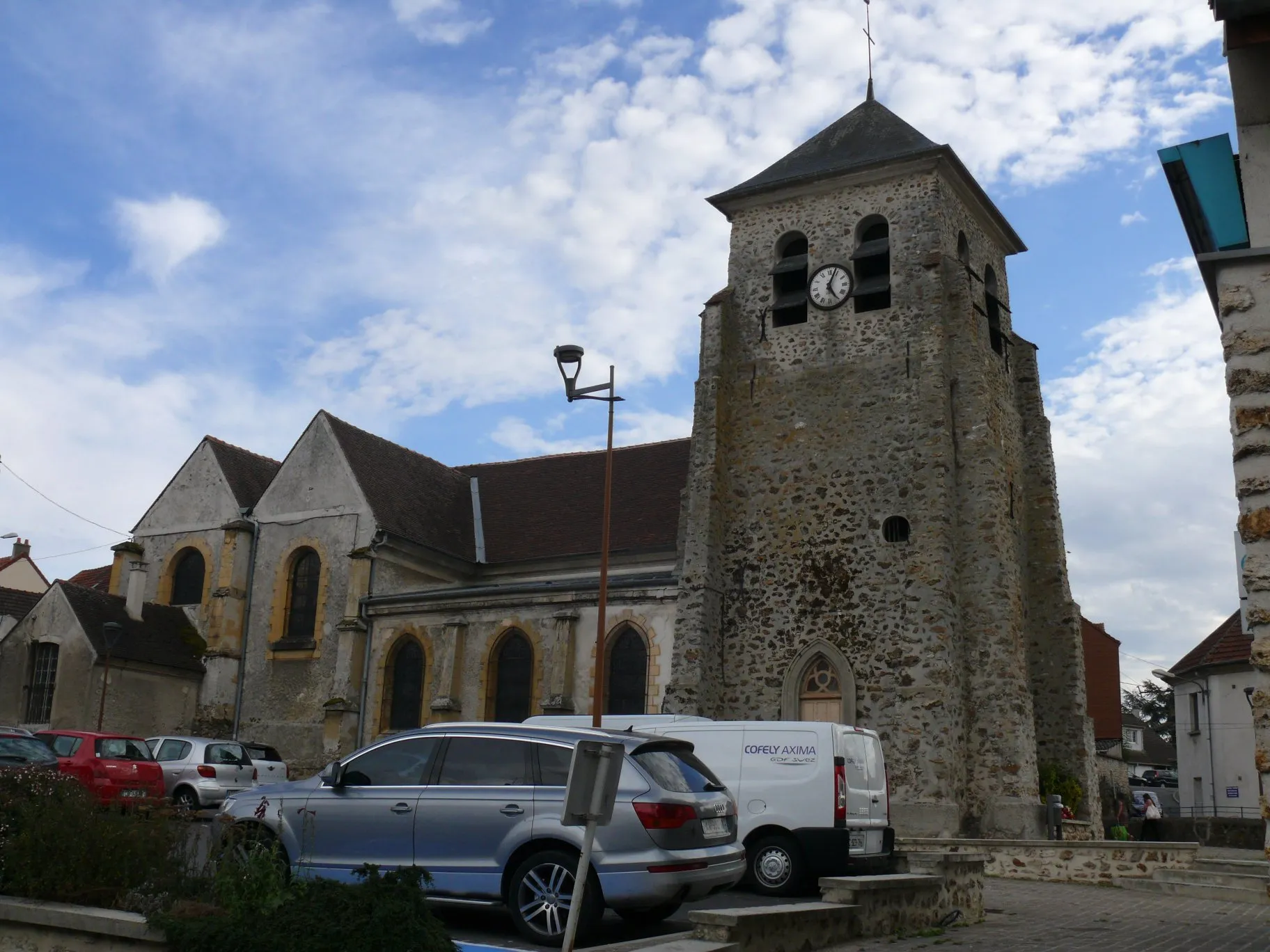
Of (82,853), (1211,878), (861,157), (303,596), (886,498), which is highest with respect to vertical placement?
(861,157)

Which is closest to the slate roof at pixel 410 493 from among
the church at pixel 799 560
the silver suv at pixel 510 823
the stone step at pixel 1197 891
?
the church at pixel 799 560

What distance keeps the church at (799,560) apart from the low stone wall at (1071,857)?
7.71 ft

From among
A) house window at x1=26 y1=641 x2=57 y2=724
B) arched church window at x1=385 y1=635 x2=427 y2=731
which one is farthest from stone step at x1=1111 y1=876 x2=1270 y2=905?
house window at x1=26 y1=641 x2=57 y2=724

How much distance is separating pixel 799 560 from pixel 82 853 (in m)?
16.3

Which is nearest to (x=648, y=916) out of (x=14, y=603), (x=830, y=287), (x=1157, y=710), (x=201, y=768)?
(x=201, y=768)

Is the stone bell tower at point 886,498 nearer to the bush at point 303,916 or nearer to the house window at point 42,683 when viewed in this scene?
the bush at point 303,916

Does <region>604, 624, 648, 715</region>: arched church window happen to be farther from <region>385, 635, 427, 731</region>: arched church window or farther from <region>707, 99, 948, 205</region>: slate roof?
<region>707, 99, 948, 205</region>: slate roof

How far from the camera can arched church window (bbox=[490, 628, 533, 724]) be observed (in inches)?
1021

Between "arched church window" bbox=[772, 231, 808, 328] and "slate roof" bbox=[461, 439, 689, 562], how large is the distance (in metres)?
4.37

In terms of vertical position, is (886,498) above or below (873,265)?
below

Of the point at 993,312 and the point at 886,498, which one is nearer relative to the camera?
the point at 886,498

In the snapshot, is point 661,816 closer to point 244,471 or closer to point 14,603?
point 244,471

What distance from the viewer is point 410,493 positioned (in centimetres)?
3150

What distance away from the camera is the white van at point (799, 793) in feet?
42.4
